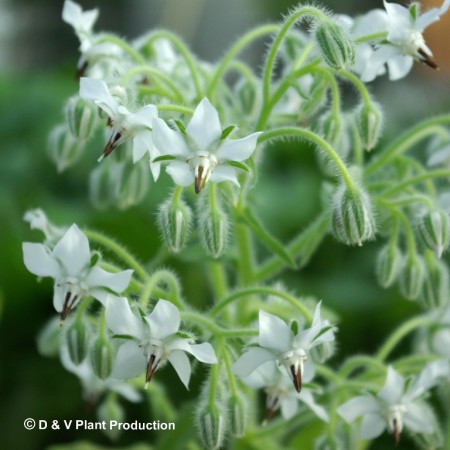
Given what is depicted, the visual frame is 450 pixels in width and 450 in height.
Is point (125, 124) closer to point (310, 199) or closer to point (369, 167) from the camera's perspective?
point (369, 167)

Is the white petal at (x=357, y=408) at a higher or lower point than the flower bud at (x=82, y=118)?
lower

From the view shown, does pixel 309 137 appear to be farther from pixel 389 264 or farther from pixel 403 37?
pixel 389 264

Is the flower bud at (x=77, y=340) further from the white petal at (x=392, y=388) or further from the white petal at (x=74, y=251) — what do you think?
the white petal at (x=392, y=388)

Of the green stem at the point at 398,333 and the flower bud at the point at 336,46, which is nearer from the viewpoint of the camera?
the flower bud at the point at 336,46

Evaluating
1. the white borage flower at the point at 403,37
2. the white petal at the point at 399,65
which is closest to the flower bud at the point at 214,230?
the white borage flower at the point at 403,37

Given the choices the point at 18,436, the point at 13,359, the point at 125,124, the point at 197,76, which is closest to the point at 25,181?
the point at 13,359
